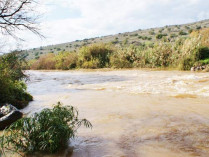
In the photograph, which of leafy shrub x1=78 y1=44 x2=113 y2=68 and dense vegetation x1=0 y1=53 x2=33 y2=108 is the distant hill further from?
dense vegetation x1=0 y1=53 x2=33 y2=108

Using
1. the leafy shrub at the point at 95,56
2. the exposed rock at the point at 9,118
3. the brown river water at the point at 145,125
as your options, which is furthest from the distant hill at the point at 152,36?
the exposed rock at the point at 9,118

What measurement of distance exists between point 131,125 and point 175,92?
11.6ft

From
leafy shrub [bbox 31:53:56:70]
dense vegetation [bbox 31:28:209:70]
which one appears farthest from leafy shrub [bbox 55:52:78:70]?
leafy shrub [bbox 31:53:56:70]

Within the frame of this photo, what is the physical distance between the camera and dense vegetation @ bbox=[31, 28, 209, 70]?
45.0 feet

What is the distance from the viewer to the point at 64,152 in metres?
3.46

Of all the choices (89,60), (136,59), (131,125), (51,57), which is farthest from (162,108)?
(51,57)

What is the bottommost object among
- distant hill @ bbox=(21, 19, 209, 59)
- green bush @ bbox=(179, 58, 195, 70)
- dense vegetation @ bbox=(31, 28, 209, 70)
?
green bush @ bbox=(179, 58, 195, 70)

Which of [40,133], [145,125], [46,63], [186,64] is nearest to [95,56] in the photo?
[46,63]

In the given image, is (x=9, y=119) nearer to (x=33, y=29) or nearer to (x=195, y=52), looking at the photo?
(x=33, y=29)

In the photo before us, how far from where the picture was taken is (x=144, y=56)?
17.3 m

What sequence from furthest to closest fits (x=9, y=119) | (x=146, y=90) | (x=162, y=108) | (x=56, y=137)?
(x=146, y=90)
(x=162, y=108)
(x=9, y=119)
(x=56, y=137)

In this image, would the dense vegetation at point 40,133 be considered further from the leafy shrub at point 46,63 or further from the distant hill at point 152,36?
the distant hill at point 152,36

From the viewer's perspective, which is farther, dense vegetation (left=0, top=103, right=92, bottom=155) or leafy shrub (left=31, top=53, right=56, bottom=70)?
leafy shrub (left=31, top=53, right=56, bottom=70)

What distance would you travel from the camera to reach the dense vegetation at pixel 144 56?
1370cm
